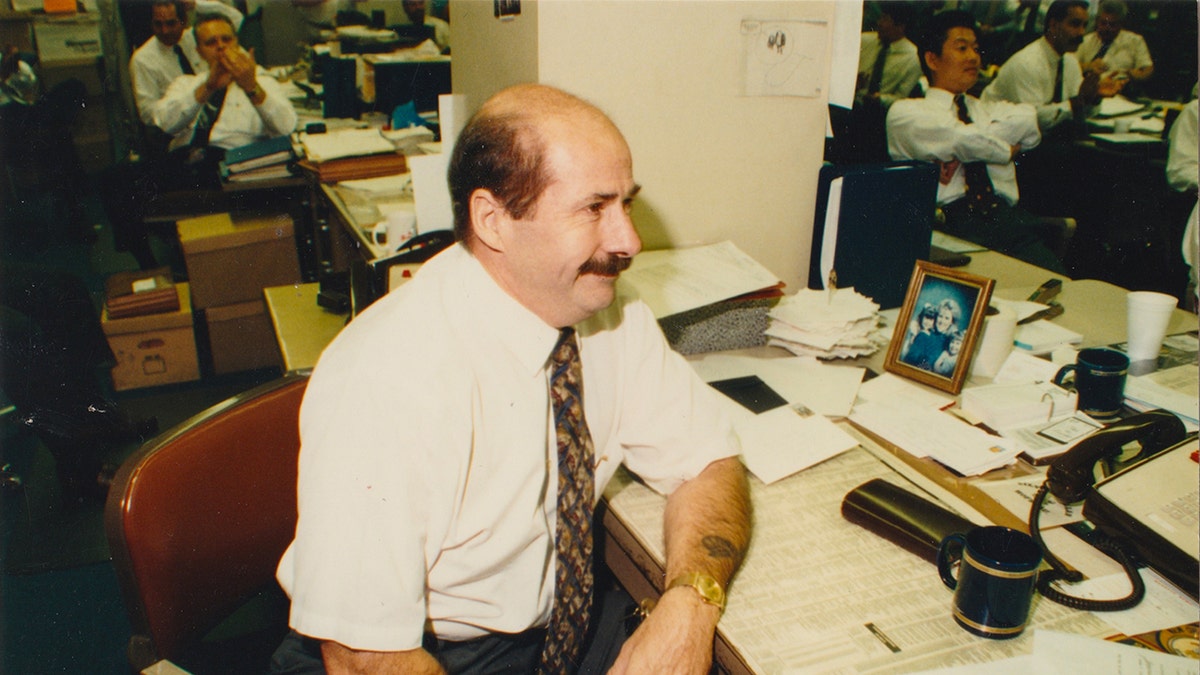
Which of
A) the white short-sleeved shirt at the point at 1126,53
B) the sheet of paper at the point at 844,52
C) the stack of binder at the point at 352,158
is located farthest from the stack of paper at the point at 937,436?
A: the white short-sleeved shirt at the point at 1126,53

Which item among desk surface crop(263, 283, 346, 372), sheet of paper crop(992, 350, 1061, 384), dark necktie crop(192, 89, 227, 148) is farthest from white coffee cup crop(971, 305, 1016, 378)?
dark necktie crop(192, 89, 227, 148)

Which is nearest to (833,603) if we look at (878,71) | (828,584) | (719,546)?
(828,584)

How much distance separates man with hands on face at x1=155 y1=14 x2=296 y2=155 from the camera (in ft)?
11.7

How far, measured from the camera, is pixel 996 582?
0.87 meters

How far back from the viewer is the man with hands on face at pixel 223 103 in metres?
3.55

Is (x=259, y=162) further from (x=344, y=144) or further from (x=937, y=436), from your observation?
(x=937, y=436)

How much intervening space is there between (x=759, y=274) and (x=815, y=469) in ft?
1.66

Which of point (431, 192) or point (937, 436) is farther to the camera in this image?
point (431, 192)

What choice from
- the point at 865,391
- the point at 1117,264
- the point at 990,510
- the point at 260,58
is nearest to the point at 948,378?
the point at 865,391

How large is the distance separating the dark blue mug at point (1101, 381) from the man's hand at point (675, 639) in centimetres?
91

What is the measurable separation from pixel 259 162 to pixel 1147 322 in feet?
9.81

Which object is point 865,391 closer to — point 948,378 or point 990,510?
point 948,378

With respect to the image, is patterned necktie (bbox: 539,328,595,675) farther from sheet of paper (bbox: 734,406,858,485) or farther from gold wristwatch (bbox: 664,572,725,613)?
sheet of paper (bbox: 734,406,858,485)

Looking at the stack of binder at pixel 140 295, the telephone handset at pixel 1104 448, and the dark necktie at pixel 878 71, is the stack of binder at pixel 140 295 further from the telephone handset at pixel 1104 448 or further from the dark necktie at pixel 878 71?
the dark necktie at pixel 878 71
